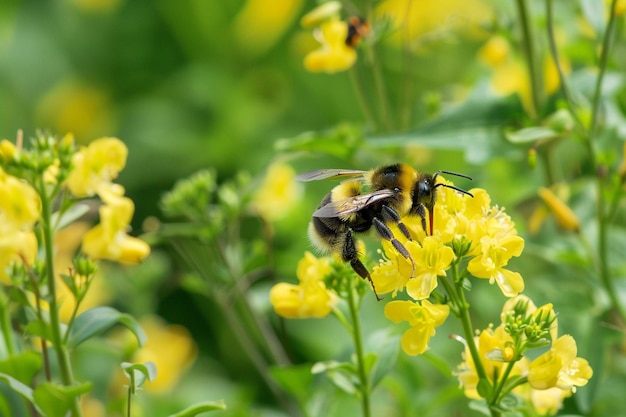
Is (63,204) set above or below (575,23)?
below

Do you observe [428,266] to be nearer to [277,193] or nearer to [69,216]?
[69,216]

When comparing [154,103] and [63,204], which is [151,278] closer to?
[63,204]

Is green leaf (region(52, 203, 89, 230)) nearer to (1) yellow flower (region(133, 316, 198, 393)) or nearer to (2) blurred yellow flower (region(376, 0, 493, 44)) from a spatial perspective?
(1) yellow flower (region(133, 316, 198, 393))

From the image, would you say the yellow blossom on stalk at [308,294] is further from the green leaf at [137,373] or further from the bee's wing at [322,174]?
the green leaf at [137,373]

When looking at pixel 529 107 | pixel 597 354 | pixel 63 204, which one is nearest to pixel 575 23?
pixel 529 107

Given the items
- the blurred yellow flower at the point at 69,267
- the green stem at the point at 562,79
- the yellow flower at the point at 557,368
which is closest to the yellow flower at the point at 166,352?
the blurred yellow flower at the point at 69,267
